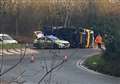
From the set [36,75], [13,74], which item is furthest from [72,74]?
[13,74]

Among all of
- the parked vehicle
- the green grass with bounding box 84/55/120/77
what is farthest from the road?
the parked vehicle

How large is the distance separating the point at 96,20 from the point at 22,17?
8576 millimetres

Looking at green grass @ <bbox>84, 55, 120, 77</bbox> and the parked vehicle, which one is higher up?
green grass @ <bbox>84, 55, 120, 77</bbox>

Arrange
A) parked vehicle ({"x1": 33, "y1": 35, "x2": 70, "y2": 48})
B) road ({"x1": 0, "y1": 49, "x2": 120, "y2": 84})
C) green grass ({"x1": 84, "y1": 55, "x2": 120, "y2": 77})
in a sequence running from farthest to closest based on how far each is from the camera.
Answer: parked vehicle ({"x1": 33, "y1": 35, "x2": 70, "y2": 48}) → green grass ({"x1": 84, "y1": 55, "x2": 120, "y2": 77}) → road ({"x1": 0, "y1": 49, "x2": 120, "y2": 84})

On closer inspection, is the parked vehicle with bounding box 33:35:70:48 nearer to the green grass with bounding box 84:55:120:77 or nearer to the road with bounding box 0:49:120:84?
the road with bounding box 0:49:120:84

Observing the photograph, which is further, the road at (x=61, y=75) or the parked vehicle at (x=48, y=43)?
the parked vehicle at (x=48, y=43)

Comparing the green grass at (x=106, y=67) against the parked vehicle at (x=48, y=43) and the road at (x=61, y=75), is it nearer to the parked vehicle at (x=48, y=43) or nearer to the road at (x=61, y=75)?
the road at (x=61, y=75)

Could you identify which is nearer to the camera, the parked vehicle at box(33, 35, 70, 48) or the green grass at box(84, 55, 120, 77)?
the green grass at box(84, 55, 120, 77)

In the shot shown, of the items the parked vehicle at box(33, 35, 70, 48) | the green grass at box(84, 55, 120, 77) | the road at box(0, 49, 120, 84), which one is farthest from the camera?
the parked vehicle at box(33, 35, 70, 48)

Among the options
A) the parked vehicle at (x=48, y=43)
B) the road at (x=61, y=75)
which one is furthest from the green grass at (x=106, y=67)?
the parked vehicle at (x=48, y=43)

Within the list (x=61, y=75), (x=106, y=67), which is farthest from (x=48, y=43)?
(x=61, y=75)

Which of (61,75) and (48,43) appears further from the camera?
(48,43)

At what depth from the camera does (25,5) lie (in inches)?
2295

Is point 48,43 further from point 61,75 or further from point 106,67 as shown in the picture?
point 61,75
